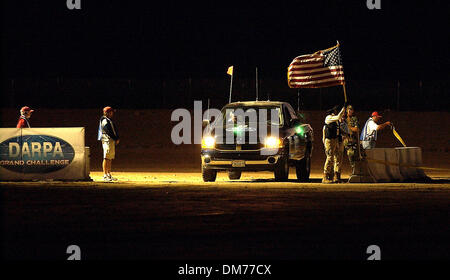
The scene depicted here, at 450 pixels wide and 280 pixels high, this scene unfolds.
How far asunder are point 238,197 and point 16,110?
2945 cm

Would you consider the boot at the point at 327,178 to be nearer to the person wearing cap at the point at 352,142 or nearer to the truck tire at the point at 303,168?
the person wearing cap at the point at 352,142

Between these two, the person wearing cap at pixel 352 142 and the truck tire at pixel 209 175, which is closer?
the person wearing cap at pixel 352 142

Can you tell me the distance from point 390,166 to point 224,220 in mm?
9148

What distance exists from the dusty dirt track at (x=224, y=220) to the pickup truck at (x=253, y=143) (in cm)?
54

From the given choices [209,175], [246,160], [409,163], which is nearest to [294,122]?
[246,160]

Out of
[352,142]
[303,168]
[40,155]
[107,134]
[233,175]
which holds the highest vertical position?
[107,134]

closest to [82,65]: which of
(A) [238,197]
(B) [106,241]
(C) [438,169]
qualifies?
(C) [438,169]

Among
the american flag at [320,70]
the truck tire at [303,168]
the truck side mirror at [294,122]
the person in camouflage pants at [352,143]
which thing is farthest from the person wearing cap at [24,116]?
the american flag at [320,70]

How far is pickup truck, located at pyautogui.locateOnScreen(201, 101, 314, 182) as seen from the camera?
20750 mm

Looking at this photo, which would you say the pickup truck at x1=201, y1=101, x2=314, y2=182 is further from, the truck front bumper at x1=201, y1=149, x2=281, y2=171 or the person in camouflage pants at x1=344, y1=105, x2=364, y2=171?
the person in camouflage pants at x1=344, y1=105, x2=364, y2=171

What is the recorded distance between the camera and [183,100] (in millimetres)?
47312

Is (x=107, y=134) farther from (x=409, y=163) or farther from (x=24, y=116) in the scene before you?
(x=409, y=163)

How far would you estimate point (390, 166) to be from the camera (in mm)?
21734

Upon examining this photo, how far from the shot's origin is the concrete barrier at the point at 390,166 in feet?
70.0
